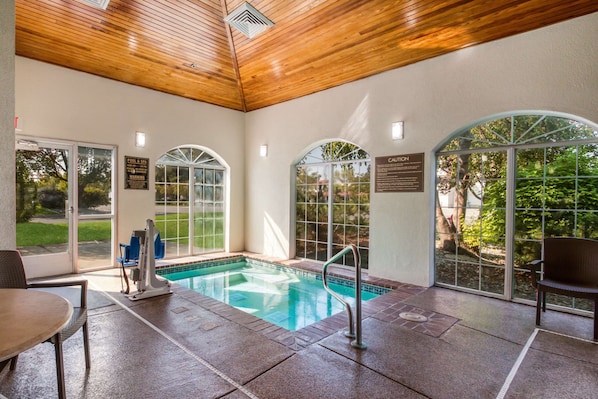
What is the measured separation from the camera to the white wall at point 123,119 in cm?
477

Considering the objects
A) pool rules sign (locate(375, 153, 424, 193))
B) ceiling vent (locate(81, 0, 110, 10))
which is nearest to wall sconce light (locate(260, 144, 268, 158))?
pool rules sign (locate(375, 153, 424, 193))

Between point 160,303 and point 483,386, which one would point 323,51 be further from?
point 483,386

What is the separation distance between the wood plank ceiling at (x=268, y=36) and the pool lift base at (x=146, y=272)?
118 inches

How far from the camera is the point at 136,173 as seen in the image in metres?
5.79

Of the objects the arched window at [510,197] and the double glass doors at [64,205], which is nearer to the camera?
the arched window at [510,197]

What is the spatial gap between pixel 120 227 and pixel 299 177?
3572mm

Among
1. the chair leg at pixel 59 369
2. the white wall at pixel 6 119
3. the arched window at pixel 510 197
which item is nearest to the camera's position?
the chair leg at pixel 59 369

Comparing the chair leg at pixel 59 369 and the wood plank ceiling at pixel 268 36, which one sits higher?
the wood plank ceiling at pixel 268 36

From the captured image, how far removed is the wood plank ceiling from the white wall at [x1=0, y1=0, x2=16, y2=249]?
144 centimetres

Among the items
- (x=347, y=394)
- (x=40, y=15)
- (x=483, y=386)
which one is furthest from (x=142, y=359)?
(x=40, y=15)

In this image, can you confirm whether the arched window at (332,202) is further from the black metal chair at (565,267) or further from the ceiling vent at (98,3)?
the ceiling vent at (98,3)

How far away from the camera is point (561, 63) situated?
357 centimetres

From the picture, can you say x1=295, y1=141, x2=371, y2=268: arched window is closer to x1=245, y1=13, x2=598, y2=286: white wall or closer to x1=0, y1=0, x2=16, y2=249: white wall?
x1=245, y1=13, x2=598, y2=286: white wall

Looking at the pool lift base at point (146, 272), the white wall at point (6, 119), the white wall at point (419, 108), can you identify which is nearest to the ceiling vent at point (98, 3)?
the white wall at point (6, 119)
